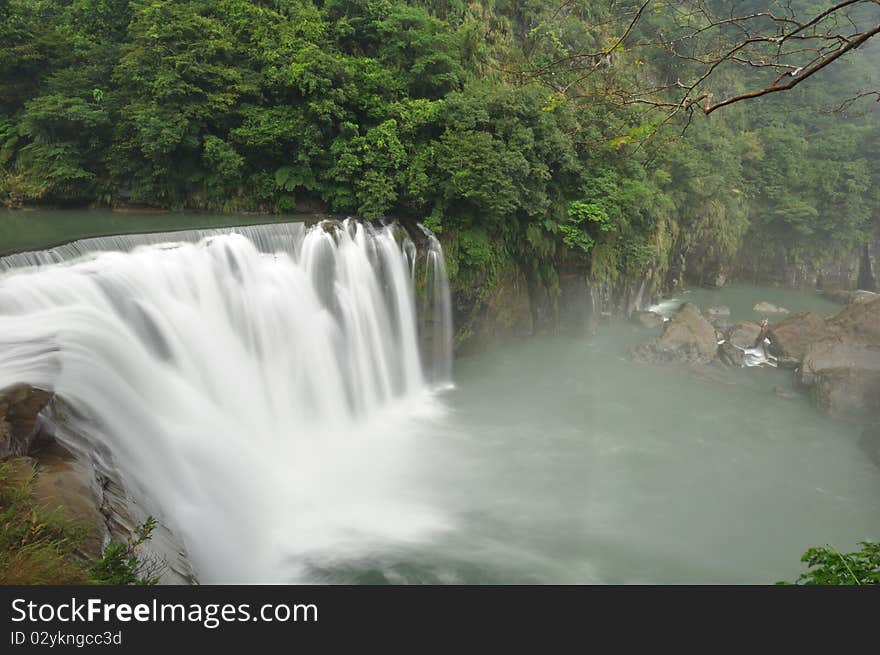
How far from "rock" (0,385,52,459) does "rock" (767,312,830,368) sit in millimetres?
17248

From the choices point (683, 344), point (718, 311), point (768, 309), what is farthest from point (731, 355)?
point (768, 309)

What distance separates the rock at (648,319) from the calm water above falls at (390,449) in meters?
4.10

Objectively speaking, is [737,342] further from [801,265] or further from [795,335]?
[801,265]

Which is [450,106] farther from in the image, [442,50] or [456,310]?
[456,310]

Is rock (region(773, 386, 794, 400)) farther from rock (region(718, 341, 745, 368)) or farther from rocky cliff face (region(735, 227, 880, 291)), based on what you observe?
rocky cliff face (region(735, 227, 880, 291))

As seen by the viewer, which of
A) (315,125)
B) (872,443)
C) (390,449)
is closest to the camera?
(390,449)

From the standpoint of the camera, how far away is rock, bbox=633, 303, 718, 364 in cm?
1572

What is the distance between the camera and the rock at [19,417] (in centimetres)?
492

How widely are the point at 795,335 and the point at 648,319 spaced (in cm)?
419

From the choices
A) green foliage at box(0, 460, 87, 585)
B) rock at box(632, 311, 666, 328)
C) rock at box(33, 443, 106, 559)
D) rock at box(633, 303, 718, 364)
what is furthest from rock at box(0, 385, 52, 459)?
rock at box(632, 311, 666, 328)

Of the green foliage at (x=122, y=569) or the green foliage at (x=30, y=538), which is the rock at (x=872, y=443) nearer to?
the green foliage at (x=122, y=569)

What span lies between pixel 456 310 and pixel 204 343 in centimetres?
664

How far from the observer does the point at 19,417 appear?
5.20 m

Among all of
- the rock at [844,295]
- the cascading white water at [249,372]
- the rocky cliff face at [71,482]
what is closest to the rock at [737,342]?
the rock at [844,295]
